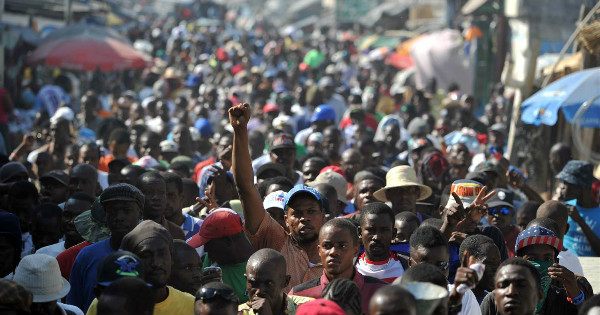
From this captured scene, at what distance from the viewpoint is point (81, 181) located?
26.6 feet

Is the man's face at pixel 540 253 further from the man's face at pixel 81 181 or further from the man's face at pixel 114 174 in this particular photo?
the man's face at pixel 114 174

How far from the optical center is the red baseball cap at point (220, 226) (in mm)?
5809

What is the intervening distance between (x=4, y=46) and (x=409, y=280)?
569 inches

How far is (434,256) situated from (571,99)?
5.29 m

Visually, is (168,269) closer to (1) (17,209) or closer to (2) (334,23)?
(1) (17,209)

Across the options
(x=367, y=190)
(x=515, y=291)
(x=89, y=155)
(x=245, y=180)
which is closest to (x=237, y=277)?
(x=245, y=180)

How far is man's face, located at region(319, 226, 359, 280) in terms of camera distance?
5.12m

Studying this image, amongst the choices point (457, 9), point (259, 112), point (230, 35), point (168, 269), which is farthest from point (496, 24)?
point (168, 269)

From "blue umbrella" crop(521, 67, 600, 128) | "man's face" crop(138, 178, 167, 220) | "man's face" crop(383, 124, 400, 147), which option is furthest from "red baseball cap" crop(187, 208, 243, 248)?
"man's face" crop(383, 124, 400, 147)

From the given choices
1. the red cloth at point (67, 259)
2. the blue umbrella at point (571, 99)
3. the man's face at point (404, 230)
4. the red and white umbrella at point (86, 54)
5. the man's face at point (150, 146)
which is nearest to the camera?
the red cloth at point (67, 259)

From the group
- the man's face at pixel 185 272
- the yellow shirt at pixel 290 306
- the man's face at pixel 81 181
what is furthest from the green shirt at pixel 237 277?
the man's face at pixel 81 181

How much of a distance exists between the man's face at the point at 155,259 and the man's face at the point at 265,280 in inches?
17.1

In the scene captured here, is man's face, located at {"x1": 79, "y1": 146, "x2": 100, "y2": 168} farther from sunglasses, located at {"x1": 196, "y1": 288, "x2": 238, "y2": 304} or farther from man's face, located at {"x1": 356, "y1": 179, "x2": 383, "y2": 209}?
sunglasses, located at {"x1": 196, "y1": 288, "x2": 238, "y2": 304}

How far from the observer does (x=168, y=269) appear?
5.02m
